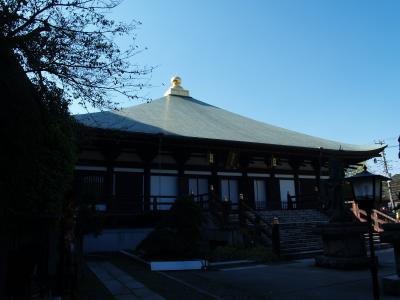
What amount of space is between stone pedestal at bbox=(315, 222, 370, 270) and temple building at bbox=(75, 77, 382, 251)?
6.52 metres

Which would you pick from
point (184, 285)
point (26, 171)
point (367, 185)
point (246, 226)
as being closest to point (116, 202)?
point (246, 226)

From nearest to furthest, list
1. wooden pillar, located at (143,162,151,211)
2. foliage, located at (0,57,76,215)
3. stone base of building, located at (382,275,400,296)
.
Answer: foliage, located at (0,57,76,215), stone base of building, located at (382,275,400,296), wooden pillar, located at (143,162,151,211)

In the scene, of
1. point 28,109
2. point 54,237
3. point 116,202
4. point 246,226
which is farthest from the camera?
point 116,202

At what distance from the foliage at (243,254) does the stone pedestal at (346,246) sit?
8.28 feet

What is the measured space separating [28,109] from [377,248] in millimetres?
15610

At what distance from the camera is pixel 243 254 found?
555 inches

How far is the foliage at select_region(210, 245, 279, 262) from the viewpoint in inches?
538

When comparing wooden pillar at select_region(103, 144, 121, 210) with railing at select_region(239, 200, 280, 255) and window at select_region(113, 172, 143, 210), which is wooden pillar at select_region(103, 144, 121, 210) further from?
railing at select_region(239, 200, 280, 255)

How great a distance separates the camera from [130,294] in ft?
26.8

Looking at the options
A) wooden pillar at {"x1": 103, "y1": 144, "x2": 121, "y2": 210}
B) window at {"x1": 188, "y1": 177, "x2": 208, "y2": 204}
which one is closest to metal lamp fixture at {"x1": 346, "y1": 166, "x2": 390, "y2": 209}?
wooden pillar at {"x1": 103, "y1": 144, "x2": 121, "y2": 210}

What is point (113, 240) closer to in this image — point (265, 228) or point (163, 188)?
point (163, 188)

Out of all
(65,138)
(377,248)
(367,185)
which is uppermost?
(65,138)

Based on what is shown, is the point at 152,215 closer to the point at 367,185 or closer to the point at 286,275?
the point at 286,275


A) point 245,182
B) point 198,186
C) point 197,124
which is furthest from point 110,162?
point 245,182
